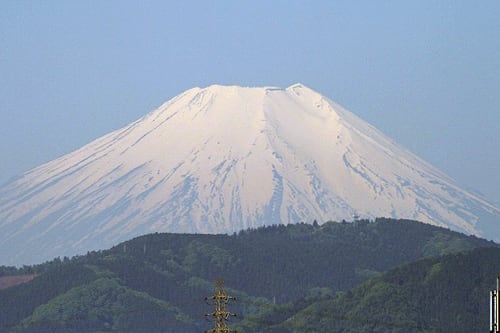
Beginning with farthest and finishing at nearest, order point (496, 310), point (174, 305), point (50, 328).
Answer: point (174, 305)
point (50, 328)
point (496, 310)

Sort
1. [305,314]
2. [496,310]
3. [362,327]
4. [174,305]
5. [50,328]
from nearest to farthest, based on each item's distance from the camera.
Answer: [496,310], [362,327], [305,314], [50,328], [174,305]

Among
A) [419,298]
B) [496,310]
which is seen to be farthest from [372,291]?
[496,310]

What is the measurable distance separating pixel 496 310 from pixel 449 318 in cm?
11735

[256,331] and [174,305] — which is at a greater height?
[174,305]

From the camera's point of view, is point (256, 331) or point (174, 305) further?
point (174, 305)

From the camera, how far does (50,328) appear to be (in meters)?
183

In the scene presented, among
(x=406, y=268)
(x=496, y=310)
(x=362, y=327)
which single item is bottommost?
(x=496, y=310)

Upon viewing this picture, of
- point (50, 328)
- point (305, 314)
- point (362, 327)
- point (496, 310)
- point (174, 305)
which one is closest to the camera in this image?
point (496, 310)

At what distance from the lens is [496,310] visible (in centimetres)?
3994

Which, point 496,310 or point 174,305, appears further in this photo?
point 174,305

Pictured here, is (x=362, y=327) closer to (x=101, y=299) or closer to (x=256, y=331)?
(x=256, y=331)

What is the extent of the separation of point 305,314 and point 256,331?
18.7 feet

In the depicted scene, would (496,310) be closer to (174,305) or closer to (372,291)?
(372,291)

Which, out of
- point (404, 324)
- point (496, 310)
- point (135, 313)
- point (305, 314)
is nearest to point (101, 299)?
point (135, 313)
